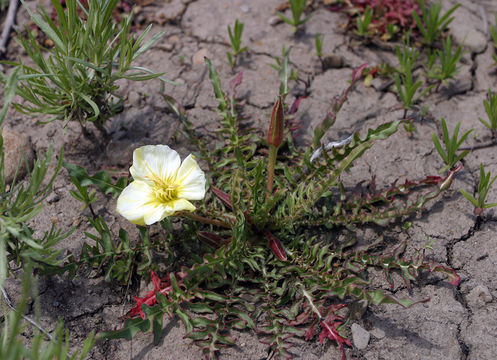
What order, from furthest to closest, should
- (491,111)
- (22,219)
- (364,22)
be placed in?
(364,22)
(491,111)
(22,219)

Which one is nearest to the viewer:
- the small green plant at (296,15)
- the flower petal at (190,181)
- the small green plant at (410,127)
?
the flower petal at (190,181)

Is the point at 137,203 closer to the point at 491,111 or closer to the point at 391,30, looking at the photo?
the point at 491,111

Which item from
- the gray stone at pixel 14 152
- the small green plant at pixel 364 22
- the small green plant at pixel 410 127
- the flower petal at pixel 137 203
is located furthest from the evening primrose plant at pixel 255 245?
the small green plant at pixel 364 22

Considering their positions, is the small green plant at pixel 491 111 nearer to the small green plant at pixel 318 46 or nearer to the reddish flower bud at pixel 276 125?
the small green plant at pixel 318 46

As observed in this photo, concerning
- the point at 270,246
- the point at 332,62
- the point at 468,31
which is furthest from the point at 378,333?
the point at 468,31

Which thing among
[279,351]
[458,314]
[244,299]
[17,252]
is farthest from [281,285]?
[17,252]

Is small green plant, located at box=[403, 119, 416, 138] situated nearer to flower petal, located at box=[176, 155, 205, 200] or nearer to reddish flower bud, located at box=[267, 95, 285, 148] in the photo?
reddish flower bud, located at box=[267, 95, 285, 148]
